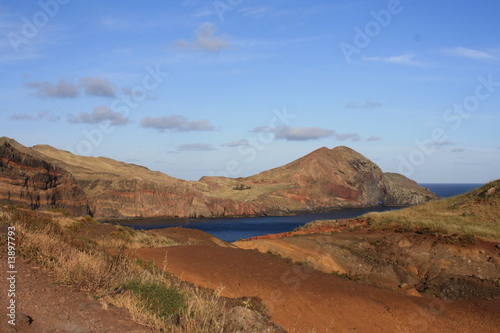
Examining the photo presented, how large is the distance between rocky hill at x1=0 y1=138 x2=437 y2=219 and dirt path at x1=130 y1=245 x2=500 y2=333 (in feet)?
206

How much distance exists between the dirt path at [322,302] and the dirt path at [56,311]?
4307 millimetres

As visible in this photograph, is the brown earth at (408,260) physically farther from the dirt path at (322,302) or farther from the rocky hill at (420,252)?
the dirt path at (322,302)

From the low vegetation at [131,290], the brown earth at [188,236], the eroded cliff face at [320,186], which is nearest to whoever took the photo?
the low vegetation at [131,290]

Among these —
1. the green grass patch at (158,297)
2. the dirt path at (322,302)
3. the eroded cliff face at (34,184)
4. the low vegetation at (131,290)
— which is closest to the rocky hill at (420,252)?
the dirt path at (322,302)

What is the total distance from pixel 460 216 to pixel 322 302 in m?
24.3

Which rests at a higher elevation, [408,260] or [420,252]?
[420,252]

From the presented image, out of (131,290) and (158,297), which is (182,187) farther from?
(131,290)

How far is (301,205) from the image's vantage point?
120 m

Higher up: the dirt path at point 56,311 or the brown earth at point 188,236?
the dirt path at point 56,311

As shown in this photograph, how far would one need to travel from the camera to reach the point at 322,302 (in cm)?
1377

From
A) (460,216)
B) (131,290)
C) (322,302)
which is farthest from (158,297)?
(460,216)

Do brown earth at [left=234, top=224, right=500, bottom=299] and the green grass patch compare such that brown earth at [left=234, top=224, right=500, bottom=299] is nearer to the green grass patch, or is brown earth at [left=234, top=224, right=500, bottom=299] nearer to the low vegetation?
the green grass patch

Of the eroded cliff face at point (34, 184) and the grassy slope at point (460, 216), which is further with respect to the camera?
the eroded cliff face at point (34, 184)

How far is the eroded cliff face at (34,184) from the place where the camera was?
6744 cm
